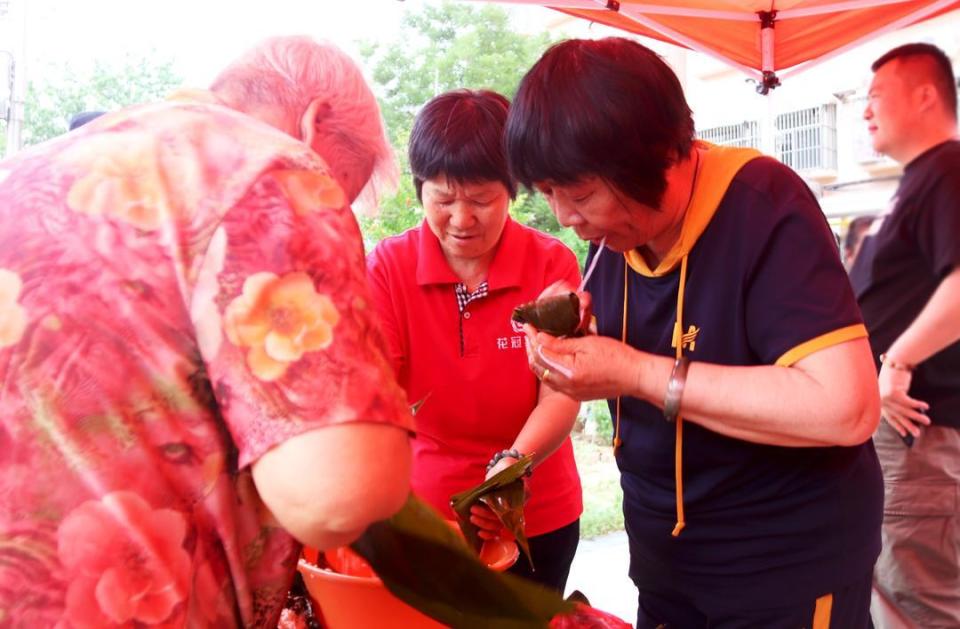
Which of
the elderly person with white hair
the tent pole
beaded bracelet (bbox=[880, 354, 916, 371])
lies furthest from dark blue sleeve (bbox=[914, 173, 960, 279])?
the elderly person with white hair

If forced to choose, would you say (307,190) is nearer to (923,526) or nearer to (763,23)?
(923,526)

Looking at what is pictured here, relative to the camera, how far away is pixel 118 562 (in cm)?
74

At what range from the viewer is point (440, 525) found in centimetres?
111

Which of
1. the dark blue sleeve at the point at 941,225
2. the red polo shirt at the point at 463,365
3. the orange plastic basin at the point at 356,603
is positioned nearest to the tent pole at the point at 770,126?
the dark blue sleeve at the point at 941,225

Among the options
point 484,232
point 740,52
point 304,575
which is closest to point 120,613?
point 304,575

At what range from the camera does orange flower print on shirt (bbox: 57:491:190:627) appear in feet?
2.39

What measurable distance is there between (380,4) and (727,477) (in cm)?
223

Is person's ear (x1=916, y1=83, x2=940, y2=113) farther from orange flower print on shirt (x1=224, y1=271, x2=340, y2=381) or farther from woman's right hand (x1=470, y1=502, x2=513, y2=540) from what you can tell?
orange flower print on shirt (x1=224, y1=271, x2=340, y2=381)

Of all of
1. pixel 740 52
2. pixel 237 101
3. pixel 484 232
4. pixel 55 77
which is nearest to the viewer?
pixel 237 101

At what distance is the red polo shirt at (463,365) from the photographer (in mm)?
1726

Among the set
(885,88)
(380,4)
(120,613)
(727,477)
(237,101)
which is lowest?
(727,477)

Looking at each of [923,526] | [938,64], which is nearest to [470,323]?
[938,64]

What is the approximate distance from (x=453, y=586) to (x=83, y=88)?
234 cm

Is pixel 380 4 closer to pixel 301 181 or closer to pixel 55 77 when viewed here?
pixel 55 77
